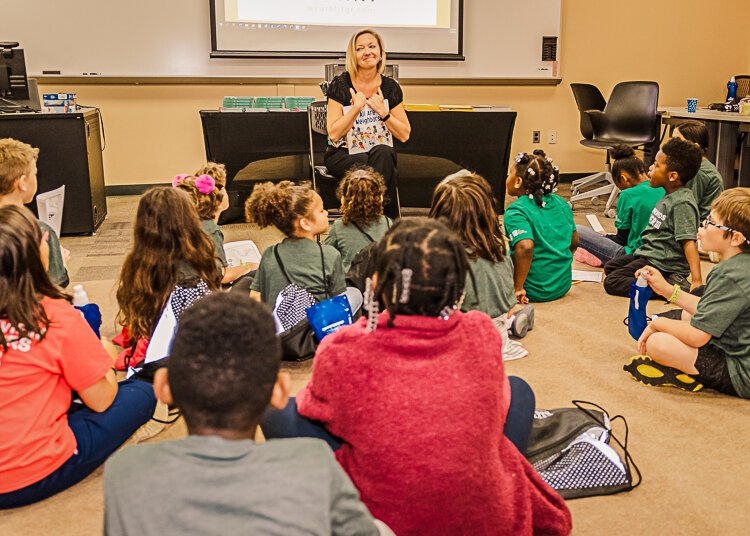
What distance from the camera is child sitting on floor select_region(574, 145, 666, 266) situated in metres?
3.71

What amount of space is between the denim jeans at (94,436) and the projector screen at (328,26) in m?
4.52

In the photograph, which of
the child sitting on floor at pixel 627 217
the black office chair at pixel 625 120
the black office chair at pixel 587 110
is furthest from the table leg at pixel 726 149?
the child sitting on floor at pixel 627 217

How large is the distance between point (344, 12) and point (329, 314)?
4.27m

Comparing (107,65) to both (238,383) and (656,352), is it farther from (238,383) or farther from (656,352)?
(238,383)

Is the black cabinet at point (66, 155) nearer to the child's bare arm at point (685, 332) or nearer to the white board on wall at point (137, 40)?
the white board on wall at point (137, 40)

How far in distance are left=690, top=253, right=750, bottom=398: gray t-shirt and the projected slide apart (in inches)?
179

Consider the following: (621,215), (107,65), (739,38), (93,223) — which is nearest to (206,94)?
(107,65)

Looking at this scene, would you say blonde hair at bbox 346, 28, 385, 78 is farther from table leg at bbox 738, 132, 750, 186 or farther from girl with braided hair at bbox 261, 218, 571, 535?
girl with braided hair at bbox 261, 218, 571, 535

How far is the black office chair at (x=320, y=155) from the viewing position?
4.82 metres

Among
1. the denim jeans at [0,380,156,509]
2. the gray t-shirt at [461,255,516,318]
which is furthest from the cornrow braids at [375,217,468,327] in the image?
the gray t-shirt at [461,255,516,318]

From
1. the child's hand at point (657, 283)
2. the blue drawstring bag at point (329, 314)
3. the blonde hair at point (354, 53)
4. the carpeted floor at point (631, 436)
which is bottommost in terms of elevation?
the carpeted floor at point (631, 436)

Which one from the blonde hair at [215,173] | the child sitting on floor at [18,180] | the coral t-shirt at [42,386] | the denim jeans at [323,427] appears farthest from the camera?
the blonde hair at [215,173]

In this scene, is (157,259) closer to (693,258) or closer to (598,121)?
(693,258)

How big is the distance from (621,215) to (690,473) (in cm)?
216
